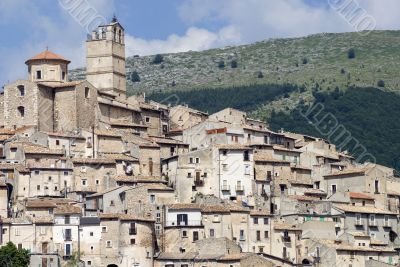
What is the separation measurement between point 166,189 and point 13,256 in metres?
14.8

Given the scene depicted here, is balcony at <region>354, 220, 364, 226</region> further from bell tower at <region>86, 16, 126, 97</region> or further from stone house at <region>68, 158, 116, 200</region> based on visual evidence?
bell tower at <region>86, 16, 126, 97</region>

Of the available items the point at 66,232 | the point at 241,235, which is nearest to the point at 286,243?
the point at 241,235

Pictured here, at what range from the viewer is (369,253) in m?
87.2

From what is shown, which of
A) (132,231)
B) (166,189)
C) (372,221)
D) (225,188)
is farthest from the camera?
(372,221)

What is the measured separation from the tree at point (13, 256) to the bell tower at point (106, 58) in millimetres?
33500

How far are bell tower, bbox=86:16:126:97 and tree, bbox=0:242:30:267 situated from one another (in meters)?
33.5

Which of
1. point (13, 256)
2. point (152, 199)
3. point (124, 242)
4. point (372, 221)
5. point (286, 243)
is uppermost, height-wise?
point (152, 199)

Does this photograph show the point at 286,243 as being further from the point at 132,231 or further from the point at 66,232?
the point at 66,232

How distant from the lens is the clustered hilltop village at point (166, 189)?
80062mm

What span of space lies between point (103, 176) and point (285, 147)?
2123cm

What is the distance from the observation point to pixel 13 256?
249 ft

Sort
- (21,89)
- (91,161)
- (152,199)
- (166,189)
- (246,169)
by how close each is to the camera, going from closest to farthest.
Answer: (152,199), (166,189), (91,161), (246,169), (21,89)

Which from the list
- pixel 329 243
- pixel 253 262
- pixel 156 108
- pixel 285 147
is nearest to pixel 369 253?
pixel 329 243

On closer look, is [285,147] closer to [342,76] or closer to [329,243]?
[329,243]
